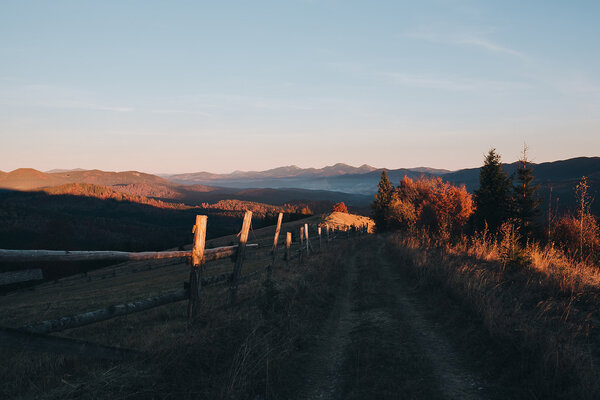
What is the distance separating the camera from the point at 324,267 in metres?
14.2

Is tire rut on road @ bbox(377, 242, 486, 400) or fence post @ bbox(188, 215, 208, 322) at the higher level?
fence post @ bbox(188, 215, 208, 322)

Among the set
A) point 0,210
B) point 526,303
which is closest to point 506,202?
point 526,303

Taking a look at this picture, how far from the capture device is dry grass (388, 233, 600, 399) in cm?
431

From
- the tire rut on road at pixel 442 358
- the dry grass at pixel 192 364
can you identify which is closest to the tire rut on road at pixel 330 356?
the dry grass at pixel 192 364

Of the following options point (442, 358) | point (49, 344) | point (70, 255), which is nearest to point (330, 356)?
point (442, 358)

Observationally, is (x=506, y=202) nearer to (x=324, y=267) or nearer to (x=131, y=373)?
(x=324, y=267)

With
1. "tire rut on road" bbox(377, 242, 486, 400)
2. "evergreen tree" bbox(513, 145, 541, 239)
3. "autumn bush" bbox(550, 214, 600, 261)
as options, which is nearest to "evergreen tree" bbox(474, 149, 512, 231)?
"evergreen tree" bbox(513, 145, 541, 239)

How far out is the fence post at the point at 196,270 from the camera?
20.8 ft

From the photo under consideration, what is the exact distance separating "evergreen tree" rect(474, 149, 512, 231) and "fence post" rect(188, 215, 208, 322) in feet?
101

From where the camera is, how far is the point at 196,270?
6441 millimetres

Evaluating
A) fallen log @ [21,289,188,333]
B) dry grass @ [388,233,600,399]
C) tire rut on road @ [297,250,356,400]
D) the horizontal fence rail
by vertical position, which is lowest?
tire rut on road @ [297,250,356,400]

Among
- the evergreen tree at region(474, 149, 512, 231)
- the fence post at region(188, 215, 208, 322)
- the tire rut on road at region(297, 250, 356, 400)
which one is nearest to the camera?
the tire rut on road at region(297, 250, 356, 400)

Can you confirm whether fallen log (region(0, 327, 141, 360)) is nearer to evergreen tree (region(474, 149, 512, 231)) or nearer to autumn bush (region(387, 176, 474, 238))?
autumn bush (region(387, 176, 474, 238))

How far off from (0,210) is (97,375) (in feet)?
738
